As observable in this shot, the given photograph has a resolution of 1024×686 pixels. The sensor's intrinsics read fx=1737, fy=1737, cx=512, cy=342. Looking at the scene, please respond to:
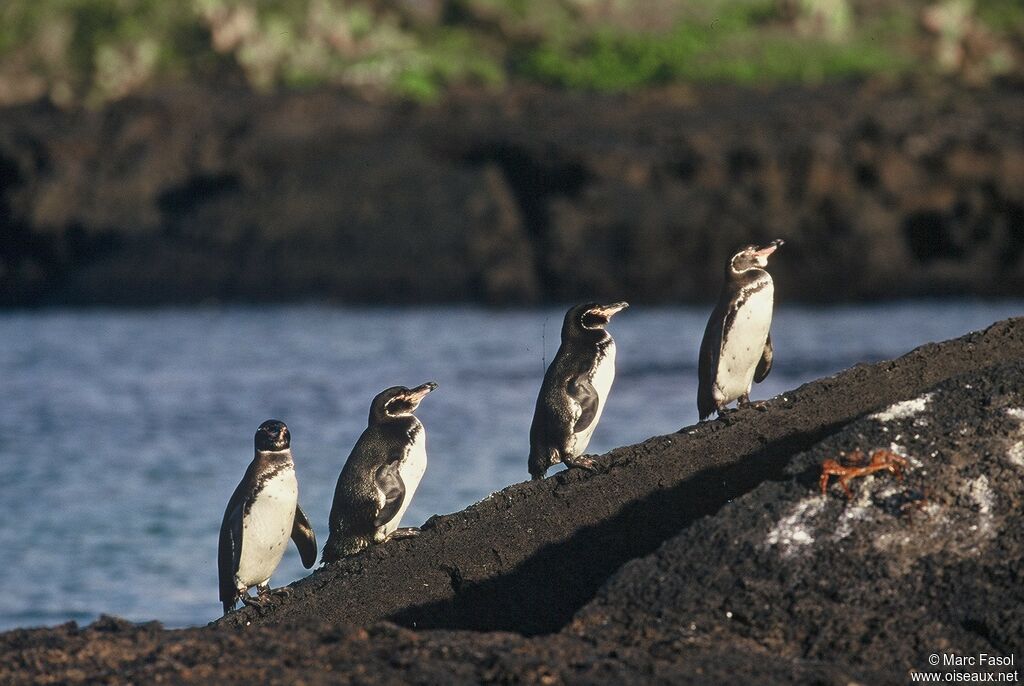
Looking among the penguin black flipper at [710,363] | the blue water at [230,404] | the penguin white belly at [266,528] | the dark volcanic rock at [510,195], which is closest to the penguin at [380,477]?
the penguin white belly at [266,528]

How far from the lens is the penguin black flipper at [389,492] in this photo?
7.23 meters

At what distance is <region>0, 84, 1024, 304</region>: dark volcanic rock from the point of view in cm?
2961

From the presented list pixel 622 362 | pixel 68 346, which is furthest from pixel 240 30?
pixel 622 362

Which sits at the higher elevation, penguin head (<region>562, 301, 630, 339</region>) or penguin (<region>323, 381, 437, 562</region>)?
penguin head (<region>562, 301, 630, 339</region>)

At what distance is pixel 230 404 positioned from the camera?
2141 centimetres

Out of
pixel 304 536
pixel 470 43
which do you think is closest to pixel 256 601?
pixel 304 536

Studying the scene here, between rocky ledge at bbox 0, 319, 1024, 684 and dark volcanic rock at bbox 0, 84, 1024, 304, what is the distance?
2282 cm

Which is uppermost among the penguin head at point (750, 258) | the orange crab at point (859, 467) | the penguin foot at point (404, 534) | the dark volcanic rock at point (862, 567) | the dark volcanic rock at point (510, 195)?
the dark volcanic rock at point (510, 195)

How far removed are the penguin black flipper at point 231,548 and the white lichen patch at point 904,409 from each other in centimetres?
279

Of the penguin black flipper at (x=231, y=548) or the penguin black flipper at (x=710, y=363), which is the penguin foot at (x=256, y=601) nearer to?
the penguin black flipper at (x=231, y=548)

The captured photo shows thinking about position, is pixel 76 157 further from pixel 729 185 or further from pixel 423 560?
pixel 423 560

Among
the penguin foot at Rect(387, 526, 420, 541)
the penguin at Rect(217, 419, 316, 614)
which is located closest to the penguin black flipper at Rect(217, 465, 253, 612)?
the penguin at Rect(217, 419, 316, 614)

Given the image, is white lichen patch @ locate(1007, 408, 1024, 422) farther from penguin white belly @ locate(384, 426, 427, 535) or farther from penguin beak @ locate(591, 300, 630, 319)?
penguin white belly @ locate(384, 426, 427, 535)

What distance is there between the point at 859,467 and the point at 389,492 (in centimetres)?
218
